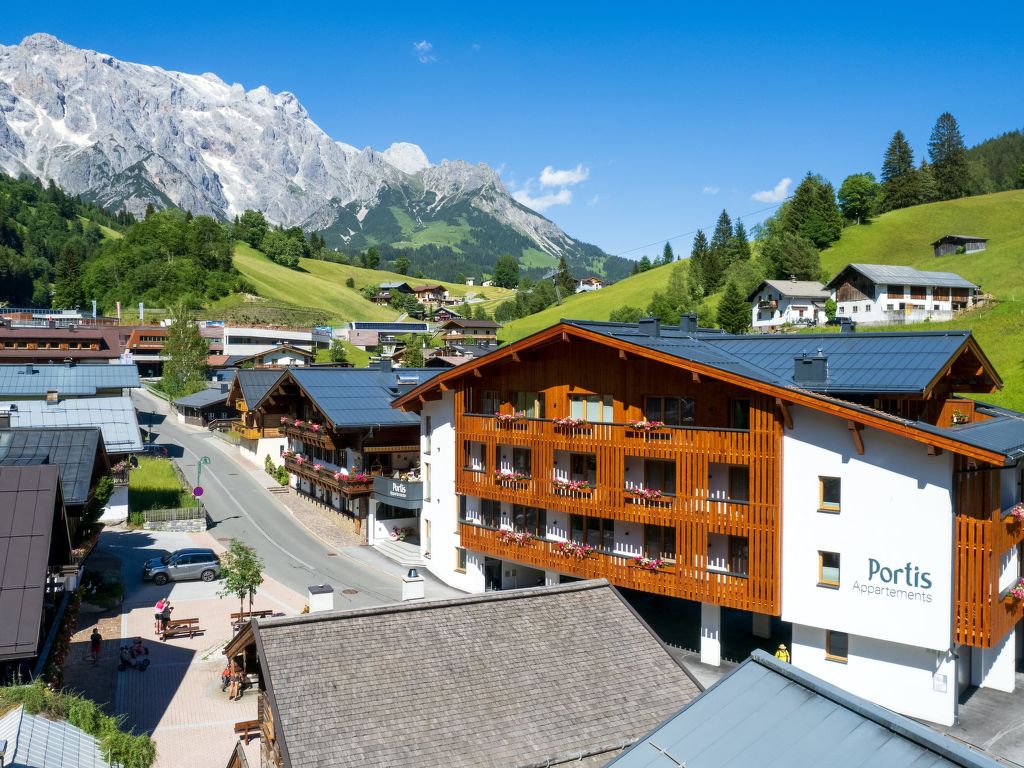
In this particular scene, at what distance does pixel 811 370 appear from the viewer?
25.9 meters

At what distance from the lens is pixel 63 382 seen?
59781 millimetres

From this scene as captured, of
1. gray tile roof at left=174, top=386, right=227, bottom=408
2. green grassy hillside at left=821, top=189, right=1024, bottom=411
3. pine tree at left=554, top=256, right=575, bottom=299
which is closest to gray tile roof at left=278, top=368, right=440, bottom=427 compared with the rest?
gray tile roof at left=174, top=386, right=227, bottom=408

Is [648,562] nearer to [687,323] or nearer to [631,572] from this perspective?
[631,572]

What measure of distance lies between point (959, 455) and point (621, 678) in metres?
12.4

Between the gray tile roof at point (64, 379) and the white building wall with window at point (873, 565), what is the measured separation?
51168 mm

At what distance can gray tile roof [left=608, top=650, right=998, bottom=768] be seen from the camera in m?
7.77

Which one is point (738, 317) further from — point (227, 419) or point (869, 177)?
point (869, 177)

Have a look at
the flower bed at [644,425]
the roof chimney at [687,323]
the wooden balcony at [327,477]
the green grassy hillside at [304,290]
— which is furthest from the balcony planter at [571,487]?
the green grassy hillside at [304,290]

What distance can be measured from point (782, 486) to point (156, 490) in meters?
38.2

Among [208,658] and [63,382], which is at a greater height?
[63,382]

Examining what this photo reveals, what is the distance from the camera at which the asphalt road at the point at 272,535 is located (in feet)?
119

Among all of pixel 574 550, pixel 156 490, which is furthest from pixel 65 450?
pixel 156 490

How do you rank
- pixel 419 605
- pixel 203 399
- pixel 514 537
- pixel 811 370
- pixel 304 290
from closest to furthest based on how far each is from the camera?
pixel 419 605 → pixel 811 370 → pixel 514 537 → pixel 203 399 → pixel 304 290

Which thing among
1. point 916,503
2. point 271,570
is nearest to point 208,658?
point 271,570
